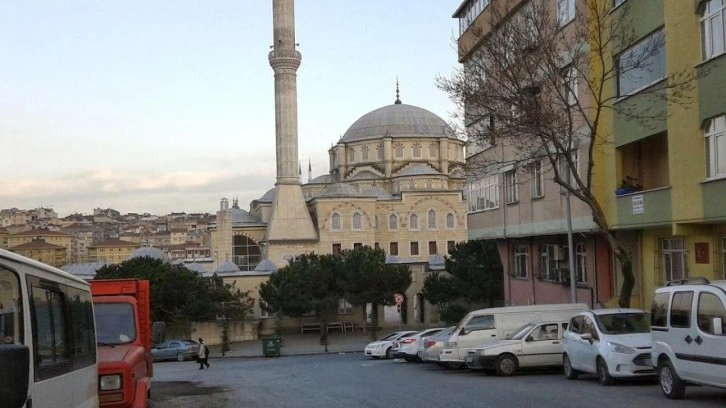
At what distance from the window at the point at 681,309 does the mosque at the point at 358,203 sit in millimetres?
44350

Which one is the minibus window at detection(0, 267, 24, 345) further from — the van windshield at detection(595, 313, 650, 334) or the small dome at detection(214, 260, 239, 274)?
the small dome at detection(214, 260, 239, 274)

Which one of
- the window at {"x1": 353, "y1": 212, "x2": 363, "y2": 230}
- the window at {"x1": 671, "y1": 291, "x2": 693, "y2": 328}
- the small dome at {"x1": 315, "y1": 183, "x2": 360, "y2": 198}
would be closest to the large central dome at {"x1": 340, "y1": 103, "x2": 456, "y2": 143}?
the small dome at {"x1": 315, "y1": 183, "x2": 360, "y2": 198}

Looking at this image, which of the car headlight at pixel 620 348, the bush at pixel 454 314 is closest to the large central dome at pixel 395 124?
the bush at pixel 454 314

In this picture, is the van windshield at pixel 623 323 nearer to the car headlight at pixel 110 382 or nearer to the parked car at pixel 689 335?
the parked car at pixel 689 335

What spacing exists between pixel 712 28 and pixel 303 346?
33415 mm

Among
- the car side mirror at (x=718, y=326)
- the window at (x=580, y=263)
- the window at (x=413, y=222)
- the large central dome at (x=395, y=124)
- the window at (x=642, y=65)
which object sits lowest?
the car side mirror at (x=718, y=326)

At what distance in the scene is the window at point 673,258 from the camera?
18703 mm

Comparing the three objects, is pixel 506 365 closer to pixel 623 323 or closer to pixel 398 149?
pixel 623 323

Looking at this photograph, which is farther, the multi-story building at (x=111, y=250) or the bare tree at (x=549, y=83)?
the multi-story building at (x=111, y=250)

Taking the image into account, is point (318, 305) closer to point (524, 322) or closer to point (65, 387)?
point (524, 322)

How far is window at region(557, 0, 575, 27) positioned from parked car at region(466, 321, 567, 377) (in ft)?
29.5

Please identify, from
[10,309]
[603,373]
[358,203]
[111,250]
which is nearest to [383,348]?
[603,373]

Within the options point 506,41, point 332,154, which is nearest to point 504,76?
point 506,41

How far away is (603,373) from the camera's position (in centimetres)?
1379
